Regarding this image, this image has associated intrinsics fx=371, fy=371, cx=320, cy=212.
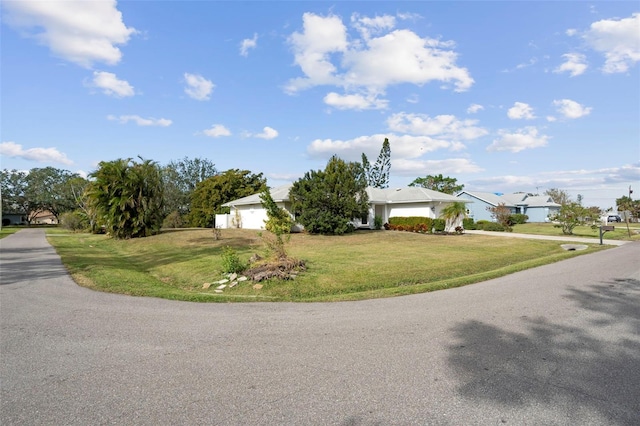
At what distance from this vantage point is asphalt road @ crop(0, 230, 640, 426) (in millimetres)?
3014

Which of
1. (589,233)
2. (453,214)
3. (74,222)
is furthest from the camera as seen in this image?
(74,222)

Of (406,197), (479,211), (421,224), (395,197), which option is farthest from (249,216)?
(479,211)

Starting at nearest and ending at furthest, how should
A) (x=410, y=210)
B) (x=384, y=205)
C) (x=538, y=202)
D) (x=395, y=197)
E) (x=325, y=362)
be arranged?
(x=325, y=362), (x=410, y=210), (x=395, y=197), (x=384, y=205), (x=538, y=202)

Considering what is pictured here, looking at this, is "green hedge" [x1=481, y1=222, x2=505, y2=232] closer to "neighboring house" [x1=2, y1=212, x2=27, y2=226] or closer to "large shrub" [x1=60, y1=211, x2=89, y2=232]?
"large shrub" [x1=60, y1=211, x2=89, y2=232]

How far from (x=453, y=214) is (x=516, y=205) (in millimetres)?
32079

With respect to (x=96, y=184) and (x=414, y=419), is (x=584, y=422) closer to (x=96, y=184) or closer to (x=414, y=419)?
(x=414, y=419)

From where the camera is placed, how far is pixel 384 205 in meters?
31.6

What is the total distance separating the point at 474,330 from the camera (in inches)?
202

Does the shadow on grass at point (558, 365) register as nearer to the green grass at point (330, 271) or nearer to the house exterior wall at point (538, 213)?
the green grass at point (330, 271)

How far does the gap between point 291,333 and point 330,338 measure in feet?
1.95

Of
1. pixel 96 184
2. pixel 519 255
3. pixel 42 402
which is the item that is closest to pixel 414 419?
pixel 42 402

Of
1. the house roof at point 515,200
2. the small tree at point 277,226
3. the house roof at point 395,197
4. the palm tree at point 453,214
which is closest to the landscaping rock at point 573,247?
the palm tree at point 453,214

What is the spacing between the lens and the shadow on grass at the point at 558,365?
3.11 metres

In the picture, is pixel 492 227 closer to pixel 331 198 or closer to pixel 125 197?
pixel 331 198
